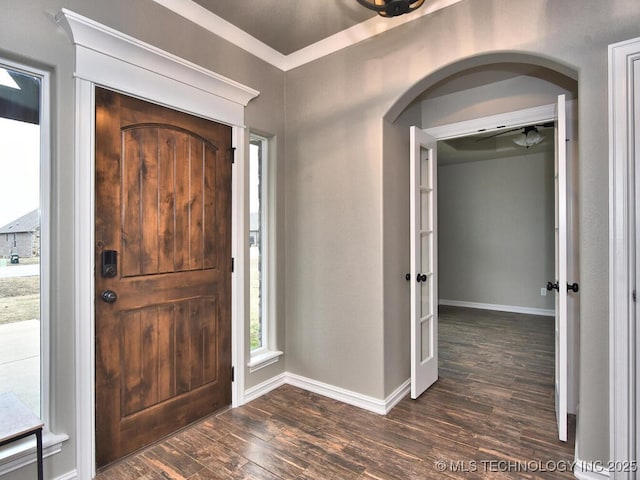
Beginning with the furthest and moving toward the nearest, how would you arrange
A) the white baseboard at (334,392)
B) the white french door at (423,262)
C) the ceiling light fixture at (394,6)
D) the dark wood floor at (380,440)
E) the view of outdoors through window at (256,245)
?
the view of outdoors through window at (256,245)
the white french door at (423,262)
the white baseboard at (334,392)
the dark wood floor at (380,440)
the ceiling light fixture at (394,6)

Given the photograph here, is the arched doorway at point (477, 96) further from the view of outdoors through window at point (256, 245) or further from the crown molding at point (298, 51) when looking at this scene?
the view of outdoors through window at point (256, 245)

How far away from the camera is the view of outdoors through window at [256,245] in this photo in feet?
9.66

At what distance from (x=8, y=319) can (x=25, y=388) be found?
1.20ft

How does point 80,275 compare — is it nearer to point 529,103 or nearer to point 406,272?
point 406,272

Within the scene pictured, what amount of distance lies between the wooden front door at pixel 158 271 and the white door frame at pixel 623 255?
7.74ft

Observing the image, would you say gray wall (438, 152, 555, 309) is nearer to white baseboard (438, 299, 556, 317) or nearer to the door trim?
white baseboard (438, 299, 556, 317)

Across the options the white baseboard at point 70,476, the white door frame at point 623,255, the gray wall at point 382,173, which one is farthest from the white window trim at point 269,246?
the white door frame at point 623,255

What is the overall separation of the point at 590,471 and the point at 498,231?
5.11m

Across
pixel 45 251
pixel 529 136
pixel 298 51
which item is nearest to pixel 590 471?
pixel 45 251

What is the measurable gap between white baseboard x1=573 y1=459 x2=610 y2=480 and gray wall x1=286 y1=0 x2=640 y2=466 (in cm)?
4

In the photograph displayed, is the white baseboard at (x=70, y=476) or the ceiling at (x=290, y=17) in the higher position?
the ceiling at (x=290, y=17)

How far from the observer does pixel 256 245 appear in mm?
2984

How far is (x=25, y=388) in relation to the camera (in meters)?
1.76

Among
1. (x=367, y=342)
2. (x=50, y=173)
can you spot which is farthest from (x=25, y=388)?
(x=367, y=342)
